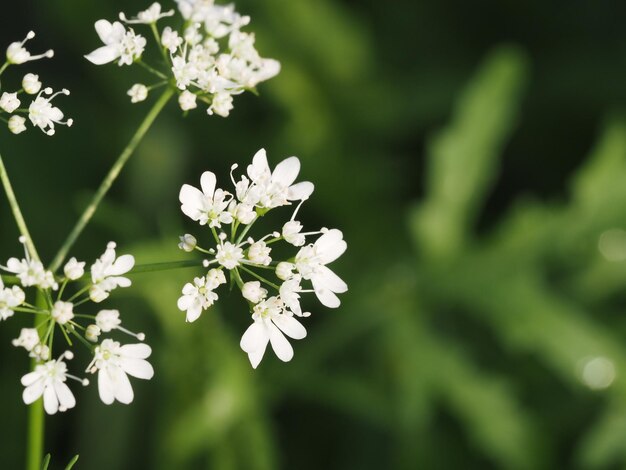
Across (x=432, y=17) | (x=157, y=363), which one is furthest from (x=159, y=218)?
(x=432, y=17)

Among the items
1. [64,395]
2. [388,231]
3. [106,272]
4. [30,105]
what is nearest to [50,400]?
[64,395]

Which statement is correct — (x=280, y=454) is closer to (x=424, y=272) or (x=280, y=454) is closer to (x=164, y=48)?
(x=424, y=272)

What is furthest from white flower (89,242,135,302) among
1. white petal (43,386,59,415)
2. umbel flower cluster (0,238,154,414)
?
white petal (43,386,59,415)

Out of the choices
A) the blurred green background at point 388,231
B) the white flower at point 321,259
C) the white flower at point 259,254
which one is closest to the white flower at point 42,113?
the white flower at point 259,254

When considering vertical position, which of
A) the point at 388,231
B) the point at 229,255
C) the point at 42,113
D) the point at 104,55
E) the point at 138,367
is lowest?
the point at 138,367

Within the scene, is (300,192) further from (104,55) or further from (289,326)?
(104,55)

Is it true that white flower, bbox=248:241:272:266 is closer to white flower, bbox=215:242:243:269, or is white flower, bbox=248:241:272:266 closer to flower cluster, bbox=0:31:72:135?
white flower, bbox=215:242:243:269
